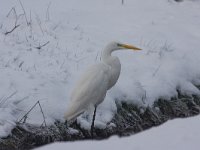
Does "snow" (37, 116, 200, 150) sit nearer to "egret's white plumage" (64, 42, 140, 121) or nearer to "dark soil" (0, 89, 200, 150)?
"dark soil" (0, 89, 200, 150)

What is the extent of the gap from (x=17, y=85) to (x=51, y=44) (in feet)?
4.67

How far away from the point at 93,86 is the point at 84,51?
1492 millimetres

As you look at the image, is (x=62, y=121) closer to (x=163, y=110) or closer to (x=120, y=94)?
(x=120, y=94)

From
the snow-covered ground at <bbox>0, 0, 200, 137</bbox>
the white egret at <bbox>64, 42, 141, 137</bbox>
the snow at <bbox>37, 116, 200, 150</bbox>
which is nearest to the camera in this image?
the snow at <bbox>37, 116, 200, 150</bbox>

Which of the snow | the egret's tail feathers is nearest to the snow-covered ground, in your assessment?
the egret's tail feathers

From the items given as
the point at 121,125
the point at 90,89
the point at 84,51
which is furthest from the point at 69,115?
the point at 84,51

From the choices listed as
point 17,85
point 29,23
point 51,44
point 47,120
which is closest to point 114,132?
point 47,120

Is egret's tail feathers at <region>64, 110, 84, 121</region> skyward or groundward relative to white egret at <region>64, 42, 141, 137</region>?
groundward

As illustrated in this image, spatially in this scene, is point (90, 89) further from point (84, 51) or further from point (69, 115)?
point (84, 51)

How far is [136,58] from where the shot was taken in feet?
26.7

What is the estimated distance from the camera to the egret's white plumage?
6410 millimetres

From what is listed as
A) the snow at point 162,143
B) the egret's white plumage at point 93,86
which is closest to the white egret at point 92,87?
the egret's white plumage at point 93,86

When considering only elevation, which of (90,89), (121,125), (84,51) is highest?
(90,89)

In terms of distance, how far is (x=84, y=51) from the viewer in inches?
314
